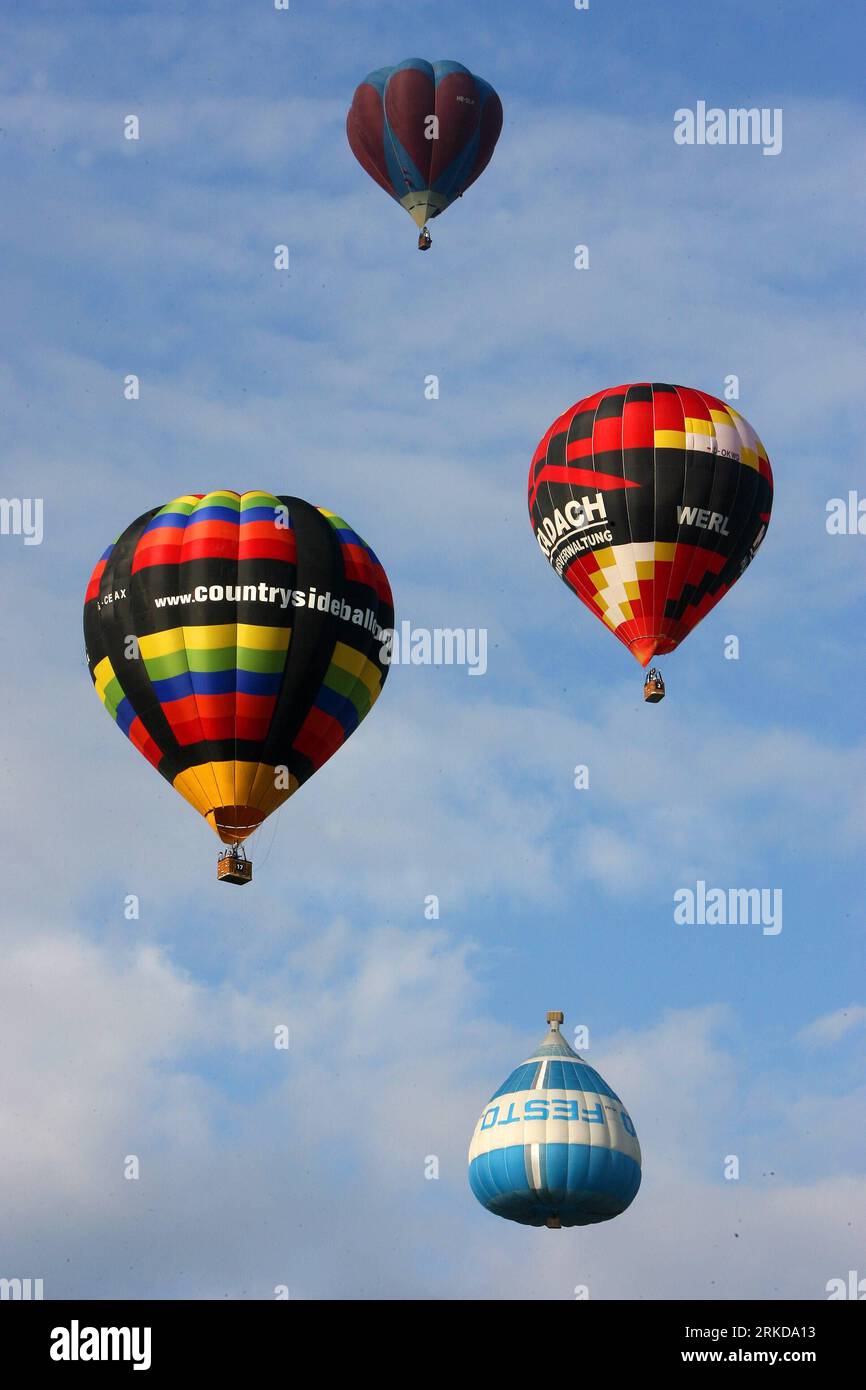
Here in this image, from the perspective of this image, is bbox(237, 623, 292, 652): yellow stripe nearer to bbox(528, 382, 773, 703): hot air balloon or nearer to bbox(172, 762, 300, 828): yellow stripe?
bbox(172, 762, 300, 828): yellow stripe

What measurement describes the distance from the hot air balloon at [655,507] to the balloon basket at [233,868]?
25.5ft

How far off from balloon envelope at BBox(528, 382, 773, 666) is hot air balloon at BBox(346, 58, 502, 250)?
876cm

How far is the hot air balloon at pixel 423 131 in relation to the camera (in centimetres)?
5456

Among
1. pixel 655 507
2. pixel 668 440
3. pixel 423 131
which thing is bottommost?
pixel 655 507

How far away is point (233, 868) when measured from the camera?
4359 cm

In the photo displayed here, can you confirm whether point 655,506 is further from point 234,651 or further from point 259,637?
point 234,651

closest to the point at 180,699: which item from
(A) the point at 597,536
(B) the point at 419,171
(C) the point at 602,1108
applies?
(A) the point at 597,536

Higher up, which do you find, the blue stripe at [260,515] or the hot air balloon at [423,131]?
the hot air balloon at [423,131]

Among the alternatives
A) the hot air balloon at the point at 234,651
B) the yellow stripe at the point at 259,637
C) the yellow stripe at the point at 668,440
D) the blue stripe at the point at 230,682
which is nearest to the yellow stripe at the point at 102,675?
the hot air balloon at the point at 234,651

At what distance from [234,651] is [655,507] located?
25.5 feet

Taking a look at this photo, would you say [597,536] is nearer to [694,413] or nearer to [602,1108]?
[694,413]

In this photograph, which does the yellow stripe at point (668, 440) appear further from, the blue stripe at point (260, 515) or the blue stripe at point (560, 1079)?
the blue stripe at point (560, 1079)

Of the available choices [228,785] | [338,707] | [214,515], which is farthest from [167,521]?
[228,785]

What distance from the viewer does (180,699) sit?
4372 cm
